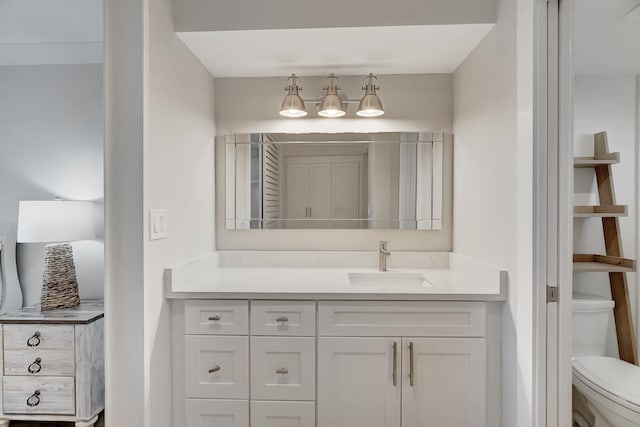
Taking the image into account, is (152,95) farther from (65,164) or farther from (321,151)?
(65,164)

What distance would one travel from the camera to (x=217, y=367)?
1.68 metres

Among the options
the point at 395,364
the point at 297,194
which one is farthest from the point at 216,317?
the point at 297,194


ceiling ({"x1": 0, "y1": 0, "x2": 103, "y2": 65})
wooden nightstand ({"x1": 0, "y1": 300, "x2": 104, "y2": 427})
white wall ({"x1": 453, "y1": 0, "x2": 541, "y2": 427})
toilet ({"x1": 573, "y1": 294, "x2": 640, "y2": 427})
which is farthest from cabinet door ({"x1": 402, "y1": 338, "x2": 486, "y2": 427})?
ceiling ({"x1": 0, "y1": 0, "x2": 103, "y2": 65})

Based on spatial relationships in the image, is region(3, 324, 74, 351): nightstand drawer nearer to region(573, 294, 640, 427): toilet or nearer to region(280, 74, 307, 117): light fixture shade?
region(280, 74, 307, 117): light fixture shade

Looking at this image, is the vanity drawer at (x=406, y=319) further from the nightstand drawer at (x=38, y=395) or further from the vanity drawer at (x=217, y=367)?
the nightstand drawer at (x=38, y=395)

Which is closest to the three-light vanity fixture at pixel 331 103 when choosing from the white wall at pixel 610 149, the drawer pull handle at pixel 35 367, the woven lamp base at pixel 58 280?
the white wall at pixel 610 149

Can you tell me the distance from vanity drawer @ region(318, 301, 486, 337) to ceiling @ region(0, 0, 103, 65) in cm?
202

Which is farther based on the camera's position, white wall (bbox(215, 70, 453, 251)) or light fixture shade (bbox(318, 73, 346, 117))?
white wall (bbox(215, 70, 453, 251))

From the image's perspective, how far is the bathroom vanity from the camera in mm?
1642

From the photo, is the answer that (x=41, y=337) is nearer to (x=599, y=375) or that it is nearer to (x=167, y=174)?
(x=167, y=174)

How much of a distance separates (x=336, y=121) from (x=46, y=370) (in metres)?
2.02

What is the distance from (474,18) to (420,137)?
0.73m

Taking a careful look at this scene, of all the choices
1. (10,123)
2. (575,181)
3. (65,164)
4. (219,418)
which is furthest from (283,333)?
(10,123)

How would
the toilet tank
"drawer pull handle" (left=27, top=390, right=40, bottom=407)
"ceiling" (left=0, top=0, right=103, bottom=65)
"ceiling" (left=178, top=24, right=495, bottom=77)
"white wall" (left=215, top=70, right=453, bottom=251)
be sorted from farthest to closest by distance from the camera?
"white wall" (left=215, top=70, right=453, bottom=251) → "ceiling" (left=0, top=0, right=103, bottom=65) → "drawer pull handle" (left=27, top=390, right=40, bottom=407) → "ceiling" (left=178, top=24, right=495, bottom=77) → the toilet tank
